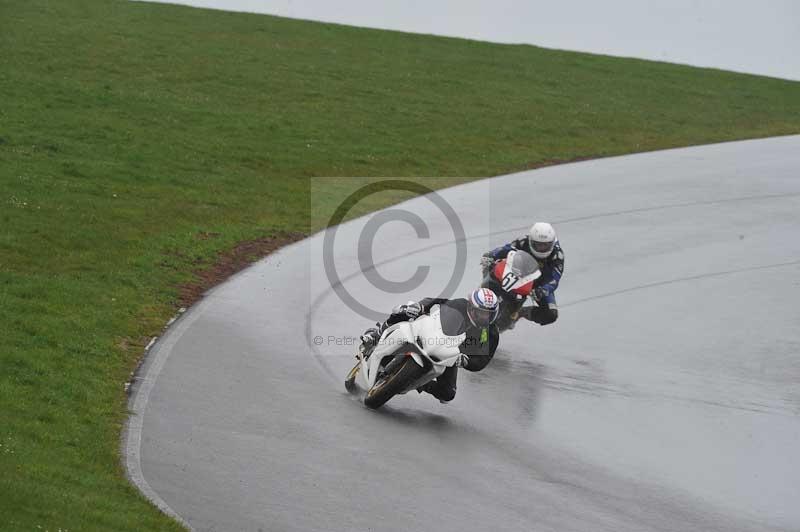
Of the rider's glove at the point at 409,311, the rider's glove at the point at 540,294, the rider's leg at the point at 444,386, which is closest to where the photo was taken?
the rider's leg at the point at 444,386

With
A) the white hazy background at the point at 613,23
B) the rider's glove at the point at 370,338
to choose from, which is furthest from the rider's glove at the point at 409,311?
the white hazy background at the point at 613,23

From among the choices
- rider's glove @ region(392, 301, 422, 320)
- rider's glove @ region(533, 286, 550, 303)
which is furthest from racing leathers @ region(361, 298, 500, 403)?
rider's glove @ region(533, 286, 550, 303)

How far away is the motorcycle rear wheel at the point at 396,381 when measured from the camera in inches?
481

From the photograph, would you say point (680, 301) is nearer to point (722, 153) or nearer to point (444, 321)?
point (444, 321)

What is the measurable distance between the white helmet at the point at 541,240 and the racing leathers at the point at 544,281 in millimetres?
83

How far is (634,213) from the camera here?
23266mm

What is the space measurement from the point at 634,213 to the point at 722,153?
7.55 meters

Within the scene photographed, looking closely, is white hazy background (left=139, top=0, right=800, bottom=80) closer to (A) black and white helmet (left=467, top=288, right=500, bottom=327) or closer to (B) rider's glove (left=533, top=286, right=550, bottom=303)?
(B) rider's glove (left=533, top=286, right=550, bottom=303)

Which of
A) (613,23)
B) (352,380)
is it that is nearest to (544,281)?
(352,380)

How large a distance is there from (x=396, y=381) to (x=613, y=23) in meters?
28.8

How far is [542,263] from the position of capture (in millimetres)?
15914

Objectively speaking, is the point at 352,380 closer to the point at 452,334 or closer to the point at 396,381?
the point at 396,381

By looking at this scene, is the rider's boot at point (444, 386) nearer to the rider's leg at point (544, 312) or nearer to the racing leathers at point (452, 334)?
the racing leathers at point (452, 334)

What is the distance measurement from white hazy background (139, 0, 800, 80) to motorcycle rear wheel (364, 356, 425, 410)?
88.4ft
